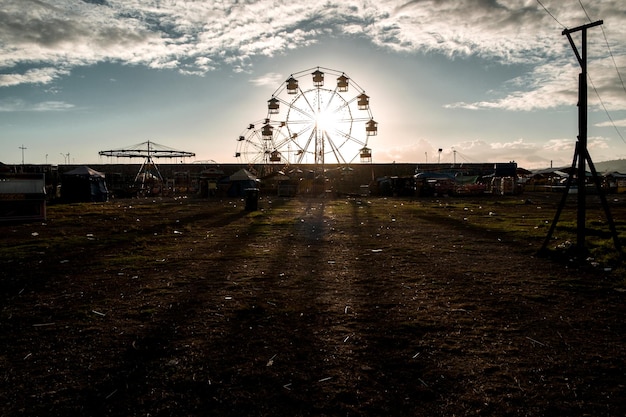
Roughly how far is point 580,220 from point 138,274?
9.72 metres

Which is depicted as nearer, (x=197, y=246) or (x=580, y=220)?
(x=580, y=220)

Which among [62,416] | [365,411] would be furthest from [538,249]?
[62,416]

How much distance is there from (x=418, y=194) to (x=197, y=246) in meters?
37.5

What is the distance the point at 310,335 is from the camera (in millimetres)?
4844

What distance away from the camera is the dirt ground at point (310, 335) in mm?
3416

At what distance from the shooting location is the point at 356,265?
8953 millimetres

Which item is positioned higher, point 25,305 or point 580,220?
point 580,220

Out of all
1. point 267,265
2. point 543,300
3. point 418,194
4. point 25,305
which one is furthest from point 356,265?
point 418,194

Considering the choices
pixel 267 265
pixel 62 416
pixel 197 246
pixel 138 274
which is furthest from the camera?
pixel 197 246

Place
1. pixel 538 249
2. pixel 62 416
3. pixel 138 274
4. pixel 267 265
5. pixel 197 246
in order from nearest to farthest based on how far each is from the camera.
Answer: pixel 62 416 < pixel 138 274 < pixel 267 265 < pixel 538 249 < pixel 197 246

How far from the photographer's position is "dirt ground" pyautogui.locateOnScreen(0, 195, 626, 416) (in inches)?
134

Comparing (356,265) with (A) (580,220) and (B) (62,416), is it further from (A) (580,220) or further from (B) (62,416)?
(B) (62,416)

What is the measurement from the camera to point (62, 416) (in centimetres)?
316

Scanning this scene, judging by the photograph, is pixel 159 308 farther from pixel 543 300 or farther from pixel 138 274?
pixel 543 300
